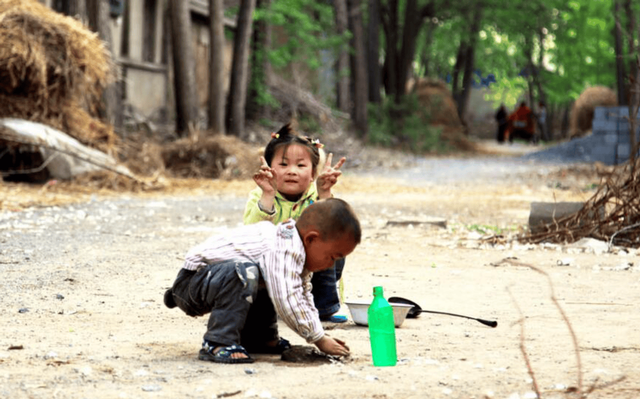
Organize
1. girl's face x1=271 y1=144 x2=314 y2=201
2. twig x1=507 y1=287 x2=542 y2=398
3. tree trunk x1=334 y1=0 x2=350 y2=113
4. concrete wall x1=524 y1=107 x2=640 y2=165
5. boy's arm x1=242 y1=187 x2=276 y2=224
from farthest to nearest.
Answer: tree trunk x1=334 y1=0 x2=350 y2=113 → concrete wall x1=524 y1=107 x2=640 y2=165 → girl's face x1=271 y1=144 x2=314 y2=201 → boy's arm x1=242 y1=187 x2=276 y2=224 → twig x1=507 y1=287 x2=542 y2=398

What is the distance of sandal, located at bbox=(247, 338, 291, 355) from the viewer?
4.42 metres

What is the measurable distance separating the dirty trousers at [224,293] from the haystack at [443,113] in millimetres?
27488

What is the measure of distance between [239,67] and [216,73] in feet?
2.87

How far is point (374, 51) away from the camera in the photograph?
29438 millimetres

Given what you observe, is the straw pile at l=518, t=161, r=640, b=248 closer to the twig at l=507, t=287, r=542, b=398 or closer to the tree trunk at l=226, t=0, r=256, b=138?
the twig at l=507, t=287, r=542, b=398


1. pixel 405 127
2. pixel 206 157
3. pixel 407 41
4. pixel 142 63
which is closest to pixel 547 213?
pixel 206 157

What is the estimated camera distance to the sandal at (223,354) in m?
4.07

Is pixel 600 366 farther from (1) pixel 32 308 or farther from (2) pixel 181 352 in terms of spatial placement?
(1) pixel 32 308

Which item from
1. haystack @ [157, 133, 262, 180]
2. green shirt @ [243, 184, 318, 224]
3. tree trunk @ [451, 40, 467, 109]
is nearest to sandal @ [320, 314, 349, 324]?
green shirt @ [243, 184, 318, 224]

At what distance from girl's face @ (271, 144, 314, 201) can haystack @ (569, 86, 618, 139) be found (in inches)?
1043

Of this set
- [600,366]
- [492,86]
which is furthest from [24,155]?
[492,86]

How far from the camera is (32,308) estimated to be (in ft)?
17.1

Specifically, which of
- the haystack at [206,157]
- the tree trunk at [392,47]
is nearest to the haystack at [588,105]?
the tree trunk at [392,47]

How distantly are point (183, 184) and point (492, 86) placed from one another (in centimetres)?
5239
